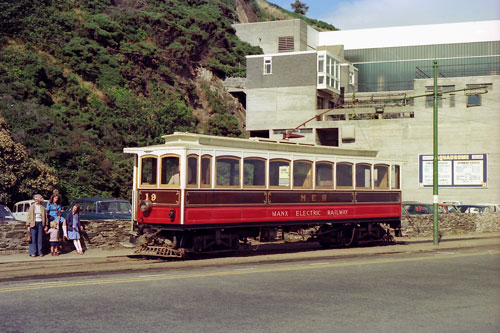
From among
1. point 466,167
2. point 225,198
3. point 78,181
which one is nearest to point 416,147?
point 466,167

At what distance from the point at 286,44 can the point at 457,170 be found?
31127 millimetres

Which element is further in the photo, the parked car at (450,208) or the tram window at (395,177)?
the parked car at (450,208)

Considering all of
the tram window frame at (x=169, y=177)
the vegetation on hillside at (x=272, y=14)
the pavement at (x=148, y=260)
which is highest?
the vegetation on hillside at (x=272, y=14)

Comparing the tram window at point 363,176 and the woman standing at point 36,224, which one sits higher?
the tram window at point 363,176

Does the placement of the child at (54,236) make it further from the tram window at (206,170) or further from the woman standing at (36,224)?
the tram window at (206,170)

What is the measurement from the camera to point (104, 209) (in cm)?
2264

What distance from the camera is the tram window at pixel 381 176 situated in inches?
894

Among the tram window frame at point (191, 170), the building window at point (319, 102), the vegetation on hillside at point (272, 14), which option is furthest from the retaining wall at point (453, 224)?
the vegetation on hillside at point (272, 14)

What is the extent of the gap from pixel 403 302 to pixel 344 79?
182ft

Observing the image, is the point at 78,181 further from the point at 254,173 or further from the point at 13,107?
the point at 254,173

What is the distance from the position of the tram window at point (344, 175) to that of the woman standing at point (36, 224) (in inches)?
387

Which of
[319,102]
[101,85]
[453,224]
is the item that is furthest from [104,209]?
[319,102]

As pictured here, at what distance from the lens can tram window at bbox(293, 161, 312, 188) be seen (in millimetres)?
19812

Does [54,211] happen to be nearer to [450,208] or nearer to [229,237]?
[229,237]
